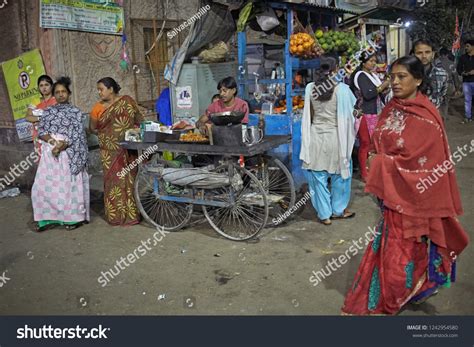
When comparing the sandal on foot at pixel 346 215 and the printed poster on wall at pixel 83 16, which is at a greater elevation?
the printed poster on wall at pixel 83 16

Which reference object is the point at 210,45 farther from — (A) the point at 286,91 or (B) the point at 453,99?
(B) the point at 453,99

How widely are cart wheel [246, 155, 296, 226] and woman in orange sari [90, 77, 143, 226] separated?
4.69ft

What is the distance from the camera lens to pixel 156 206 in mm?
5926

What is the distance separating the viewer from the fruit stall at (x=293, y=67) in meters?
6.32

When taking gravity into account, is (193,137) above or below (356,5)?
below

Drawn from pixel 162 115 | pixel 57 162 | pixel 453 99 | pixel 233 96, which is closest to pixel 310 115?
pixel 233 96

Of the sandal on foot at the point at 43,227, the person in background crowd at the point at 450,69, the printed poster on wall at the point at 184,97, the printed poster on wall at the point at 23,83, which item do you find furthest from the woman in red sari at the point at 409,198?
the person in background crowd at the point at 450,69

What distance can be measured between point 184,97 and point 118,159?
9.16 feet

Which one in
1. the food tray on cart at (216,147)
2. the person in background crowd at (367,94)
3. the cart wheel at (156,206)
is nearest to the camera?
the food tray on cart at (216,147)

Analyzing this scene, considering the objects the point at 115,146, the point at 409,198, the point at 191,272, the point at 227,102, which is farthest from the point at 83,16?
the point at 409,198

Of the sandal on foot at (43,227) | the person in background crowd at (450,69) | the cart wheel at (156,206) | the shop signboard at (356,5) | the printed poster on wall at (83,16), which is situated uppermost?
the shop signboard at (356,5)

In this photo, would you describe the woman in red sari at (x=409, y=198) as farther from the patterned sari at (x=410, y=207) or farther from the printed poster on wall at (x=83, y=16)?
the printed poster on wall at (x=83, y=16)

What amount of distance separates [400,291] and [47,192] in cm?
409

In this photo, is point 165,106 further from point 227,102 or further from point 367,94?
point 367,94
